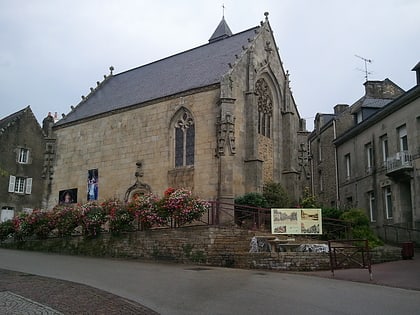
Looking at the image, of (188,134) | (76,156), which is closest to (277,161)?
(188,134)

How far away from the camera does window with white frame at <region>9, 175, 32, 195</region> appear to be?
33125 mm

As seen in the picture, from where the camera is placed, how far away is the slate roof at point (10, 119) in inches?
1348

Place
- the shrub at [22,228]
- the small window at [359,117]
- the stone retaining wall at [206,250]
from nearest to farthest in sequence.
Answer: the stone retaining wall at [206,250], the shrub at [22,228], the small window at [359,117]

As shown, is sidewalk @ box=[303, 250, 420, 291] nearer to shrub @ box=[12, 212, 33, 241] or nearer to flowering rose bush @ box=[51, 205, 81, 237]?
flowering rose bush @ box=[51, 205, 81, 237]

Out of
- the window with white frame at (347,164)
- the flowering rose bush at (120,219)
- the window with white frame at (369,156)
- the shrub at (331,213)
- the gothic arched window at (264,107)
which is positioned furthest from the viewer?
the window with white frame at (347,164)

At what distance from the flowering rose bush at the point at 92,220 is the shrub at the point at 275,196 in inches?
283

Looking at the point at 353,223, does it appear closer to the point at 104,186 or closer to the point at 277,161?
the point at 277,161

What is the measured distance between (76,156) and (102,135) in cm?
230

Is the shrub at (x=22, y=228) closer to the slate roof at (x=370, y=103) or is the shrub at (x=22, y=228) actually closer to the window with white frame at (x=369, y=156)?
the window with white frame at (x=369, y=156)

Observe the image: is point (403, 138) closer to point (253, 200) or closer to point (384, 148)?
point (384, 148)

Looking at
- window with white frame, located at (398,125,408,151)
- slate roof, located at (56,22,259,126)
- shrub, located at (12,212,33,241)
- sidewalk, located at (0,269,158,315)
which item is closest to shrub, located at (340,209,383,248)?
window with white frame, located at (398,125,408,151)

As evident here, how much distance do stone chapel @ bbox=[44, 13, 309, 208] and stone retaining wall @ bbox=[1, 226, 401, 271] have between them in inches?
154

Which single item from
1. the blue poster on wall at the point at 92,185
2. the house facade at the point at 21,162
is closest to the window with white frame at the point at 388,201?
the blue poster on wall at the point at 92,185

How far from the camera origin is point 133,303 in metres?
8.42
